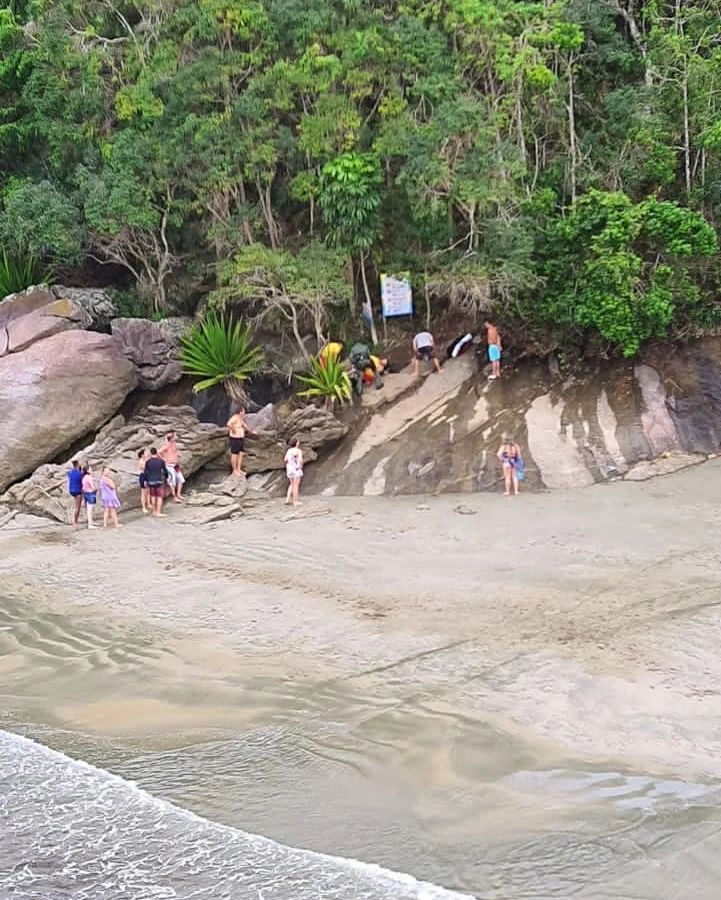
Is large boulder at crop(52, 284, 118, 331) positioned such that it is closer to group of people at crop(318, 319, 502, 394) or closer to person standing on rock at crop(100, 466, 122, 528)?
group of people at crop(318, 319, 502, 394)

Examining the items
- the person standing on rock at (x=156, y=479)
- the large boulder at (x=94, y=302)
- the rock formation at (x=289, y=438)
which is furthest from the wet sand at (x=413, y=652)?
the large boulder at (x=94, y=302)

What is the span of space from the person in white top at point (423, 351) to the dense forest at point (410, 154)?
110cm

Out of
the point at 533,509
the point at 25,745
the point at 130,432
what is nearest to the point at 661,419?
the point at 533,509

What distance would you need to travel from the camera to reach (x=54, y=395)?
1845cm

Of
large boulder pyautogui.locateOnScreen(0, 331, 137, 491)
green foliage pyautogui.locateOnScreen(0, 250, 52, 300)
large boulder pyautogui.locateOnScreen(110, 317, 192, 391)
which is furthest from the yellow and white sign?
green foliage pyautogui.locateOnScreen(0, 250, 52, 300)

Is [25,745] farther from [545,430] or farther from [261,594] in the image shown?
[545,430]

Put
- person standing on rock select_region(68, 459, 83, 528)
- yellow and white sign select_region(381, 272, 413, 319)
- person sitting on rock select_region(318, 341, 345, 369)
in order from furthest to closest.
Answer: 1. yellow and white sign select_region(381, 272, 413, 319)
2. person sitting on rock select_region(318, 341, 345, 369)
3. person standing on rock select_region(68, 459, 83, 528)

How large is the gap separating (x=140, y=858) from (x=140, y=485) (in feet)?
39.0

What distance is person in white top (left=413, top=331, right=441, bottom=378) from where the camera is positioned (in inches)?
786

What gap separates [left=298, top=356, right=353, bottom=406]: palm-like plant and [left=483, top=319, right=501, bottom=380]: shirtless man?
304cm

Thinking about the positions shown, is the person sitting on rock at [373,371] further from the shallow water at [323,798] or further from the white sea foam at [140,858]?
the white sea foam at [140,858]

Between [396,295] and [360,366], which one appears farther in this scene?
Result: [396,295]

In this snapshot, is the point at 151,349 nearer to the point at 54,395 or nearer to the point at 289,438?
the point at 54,395

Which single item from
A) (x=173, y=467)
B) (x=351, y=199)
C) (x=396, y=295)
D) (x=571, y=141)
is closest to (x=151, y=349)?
(x=173, y=467)
